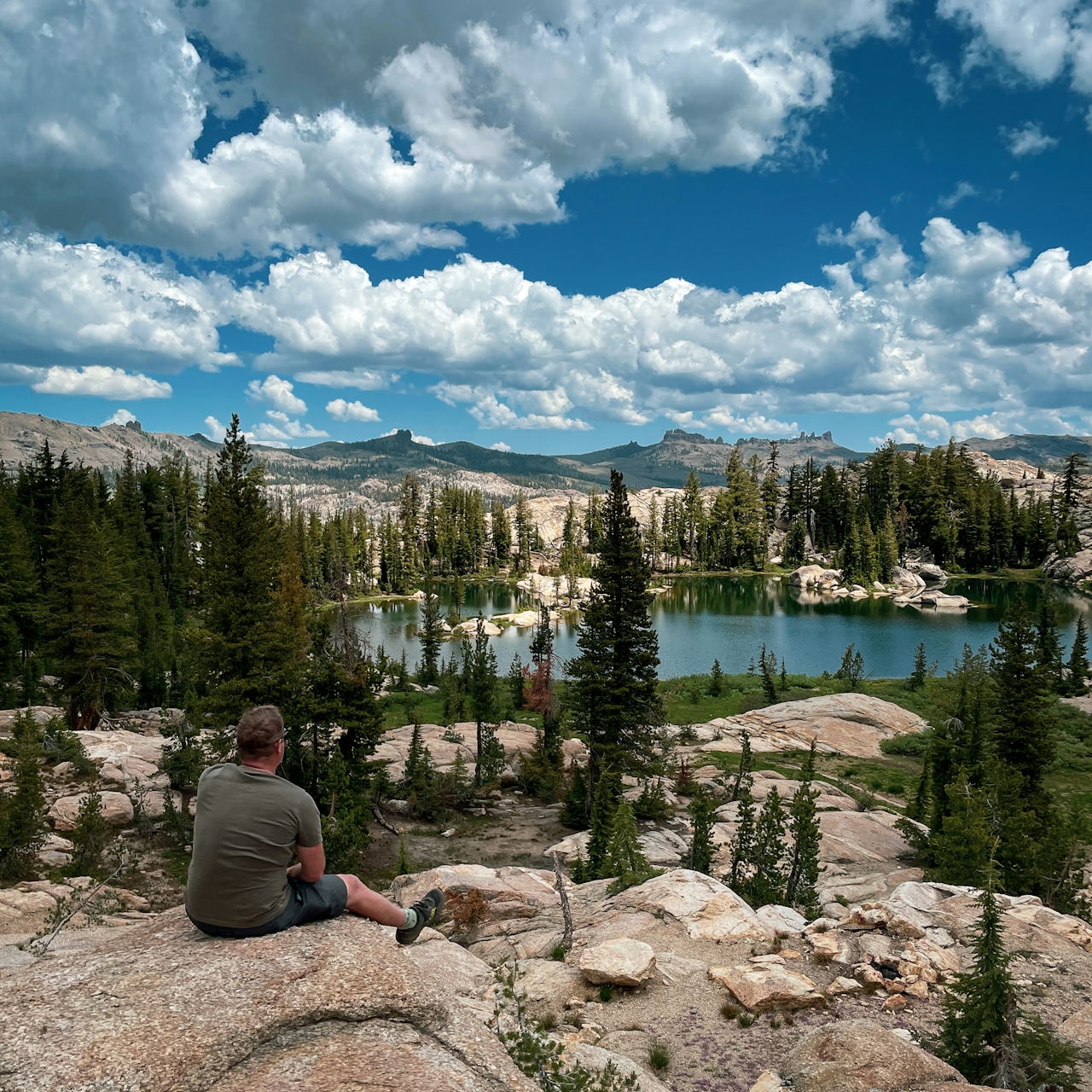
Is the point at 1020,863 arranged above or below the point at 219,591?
below

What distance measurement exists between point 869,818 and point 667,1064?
1987 cm

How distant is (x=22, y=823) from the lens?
607 inches

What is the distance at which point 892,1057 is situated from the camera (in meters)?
8.16

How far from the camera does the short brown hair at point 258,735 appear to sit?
18.8 feet

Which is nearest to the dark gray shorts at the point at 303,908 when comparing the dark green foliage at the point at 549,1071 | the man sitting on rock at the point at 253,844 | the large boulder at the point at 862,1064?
the man sitting on rock at the point at 253,844

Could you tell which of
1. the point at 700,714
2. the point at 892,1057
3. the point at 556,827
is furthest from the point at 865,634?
the point at 892,1057

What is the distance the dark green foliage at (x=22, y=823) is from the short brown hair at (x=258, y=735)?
45.9 ft

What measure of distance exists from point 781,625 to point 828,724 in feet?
150

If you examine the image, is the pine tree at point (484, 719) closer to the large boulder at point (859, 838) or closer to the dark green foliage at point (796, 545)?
the large boulder at point (859, 838)

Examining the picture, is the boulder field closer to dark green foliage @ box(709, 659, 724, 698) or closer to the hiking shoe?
the hiking shoe

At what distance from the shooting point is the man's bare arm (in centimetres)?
586

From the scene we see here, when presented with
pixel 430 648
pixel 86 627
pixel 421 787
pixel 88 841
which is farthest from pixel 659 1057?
pixel 430 648

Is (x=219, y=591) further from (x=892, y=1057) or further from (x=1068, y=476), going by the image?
(x=1068, y=476)

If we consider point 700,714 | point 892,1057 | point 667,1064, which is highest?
point 892,1057
